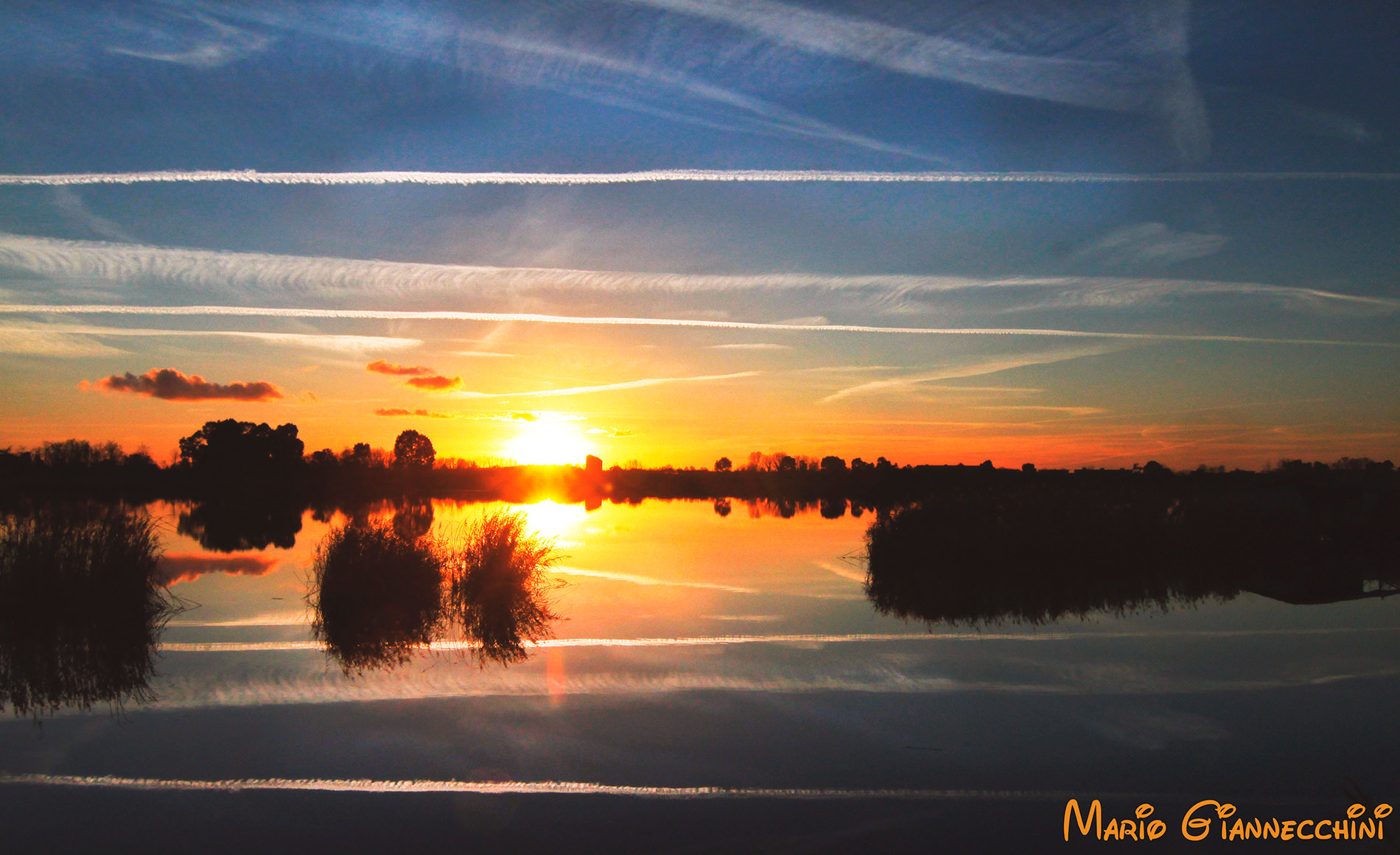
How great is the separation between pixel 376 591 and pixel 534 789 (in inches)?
386

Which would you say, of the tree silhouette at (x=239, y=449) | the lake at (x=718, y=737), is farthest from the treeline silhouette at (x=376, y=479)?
the lake at (x=718, y=737)

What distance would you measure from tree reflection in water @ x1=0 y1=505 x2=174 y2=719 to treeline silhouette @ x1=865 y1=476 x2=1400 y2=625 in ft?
41.7

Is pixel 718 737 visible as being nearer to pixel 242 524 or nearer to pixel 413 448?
pixel 242 524

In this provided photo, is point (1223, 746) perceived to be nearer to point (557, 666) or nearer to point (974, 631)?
point (974, 631)

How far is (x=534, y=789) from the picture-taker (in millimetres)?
6703

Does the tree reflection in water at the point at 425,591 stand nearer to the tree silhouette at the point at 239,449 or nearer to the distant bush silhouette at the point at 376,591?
the distant bush silhouette at the point at 376,591

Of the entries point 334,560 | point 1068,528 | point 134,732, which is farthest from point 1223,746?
point 1068,528

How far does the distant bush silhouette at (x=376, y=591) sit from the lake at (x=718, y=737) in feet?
1.79

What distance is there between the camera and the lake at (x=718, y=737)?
6.09 m

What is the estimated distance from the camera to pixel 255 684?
33.5 feet

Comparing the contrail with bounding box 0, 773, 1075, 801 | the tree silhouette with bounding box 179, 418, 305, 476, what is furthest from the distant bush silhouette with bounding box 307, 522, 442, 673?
the tree silhouette with bounding box 179, 418, 305, 476

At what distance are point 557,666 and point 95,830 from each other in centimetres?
596

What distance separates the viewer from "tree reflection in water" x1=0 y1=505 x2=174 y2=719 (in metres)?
10.1

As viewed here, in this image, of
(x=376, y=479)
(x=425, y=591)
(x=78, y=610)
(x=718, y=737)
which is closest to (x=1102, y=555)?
(x=425, y=591)
